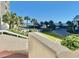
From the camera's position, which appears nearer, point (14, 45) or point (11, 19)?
point (14, 45)

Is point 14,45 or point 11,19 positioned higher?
point 11,19

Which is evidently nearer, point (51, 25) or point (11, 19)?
point (51, 25)

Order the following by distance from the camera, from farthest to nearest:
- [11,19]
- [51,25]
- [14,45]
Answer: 1. [11,19]
2. [51,25]
3. [14,45]

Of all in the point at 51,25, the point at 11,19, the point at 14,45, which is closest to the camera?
the point at 14,45

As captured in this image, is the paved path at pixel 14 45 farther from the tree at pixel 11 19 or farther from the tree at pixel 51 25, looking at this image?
the tree at pixel 11 19

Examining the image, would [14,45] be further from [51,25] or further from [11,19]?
[11,19]

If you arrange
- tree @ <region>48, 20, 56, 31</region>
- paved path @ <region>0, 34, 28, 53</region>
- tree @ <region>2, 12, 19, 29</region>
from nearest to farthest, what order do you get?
paved path @ <region>0, 34, 28, 53</region> < tree @ <region>48, 20, 56, 31</region> < tree @ <region>2, 12, 19, 29</region>

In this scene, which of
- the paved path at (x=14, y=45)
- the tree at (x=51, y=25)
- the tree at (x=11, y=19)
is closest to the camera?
the paved path at (x=14, y=45)

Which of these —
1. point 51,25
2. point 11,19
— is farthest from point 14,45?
point 11,19

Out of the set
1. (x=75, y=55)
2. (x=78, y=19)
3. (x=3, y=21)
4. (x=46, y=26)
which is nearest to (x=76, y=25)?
(x=78, y=19)

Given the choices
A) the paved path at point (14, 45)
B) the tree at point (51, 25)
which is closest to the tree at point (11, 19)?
the paved path at point (14, 45)

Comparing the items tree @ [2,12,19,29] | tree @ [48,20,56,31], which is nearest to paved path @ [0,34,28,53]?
tree @ [48,20,56,31]

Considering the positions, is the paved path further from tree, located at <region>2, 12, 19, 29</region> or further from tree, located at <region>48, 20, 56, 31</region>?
tree, located at <region>2, 12, 19, 29</region>

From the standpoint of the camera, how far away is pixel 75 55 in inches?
48.4
